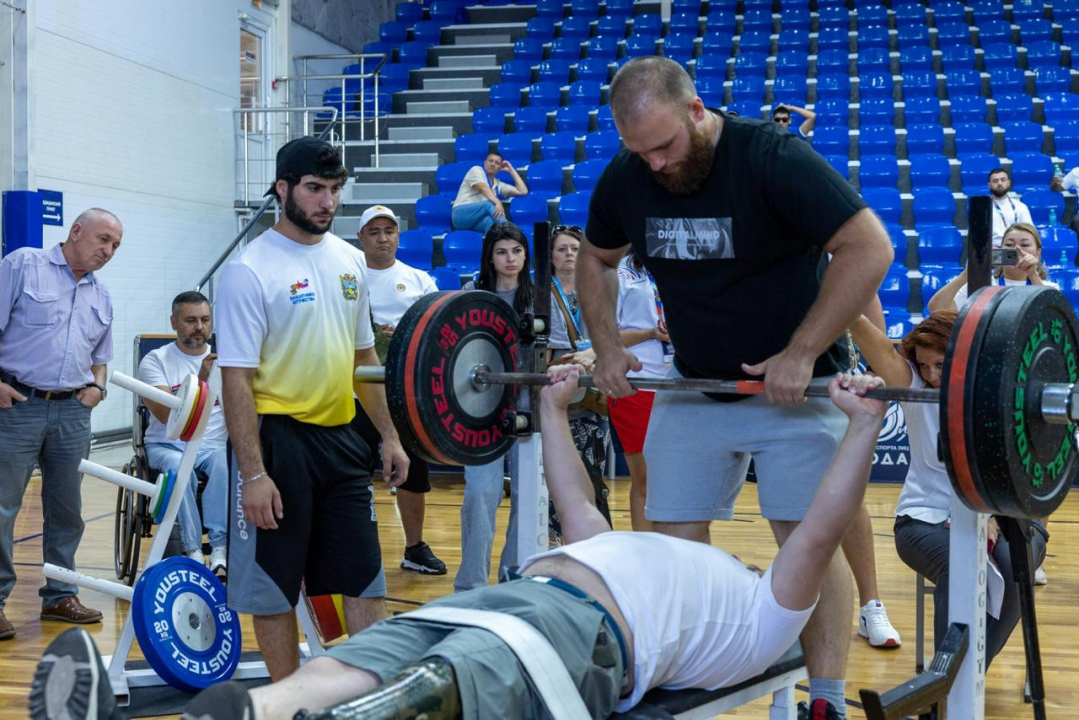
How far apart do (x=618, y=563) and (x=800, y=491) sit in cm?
50

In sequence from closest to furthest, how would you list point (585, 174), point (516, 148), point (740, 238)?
point (740, 238) → point (585, 174) → point (516, 148)

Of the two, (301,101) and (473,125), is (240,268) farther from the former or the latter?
(301,101)

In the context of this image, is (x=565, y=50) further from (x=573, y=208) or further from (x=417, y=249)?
(x=417, y=249)

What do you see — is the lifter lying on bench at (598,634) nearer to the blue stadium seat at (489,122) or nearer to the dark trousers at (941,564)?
the dark trousers at (941,564)

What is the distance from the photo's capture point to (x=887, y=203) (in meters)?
8.27

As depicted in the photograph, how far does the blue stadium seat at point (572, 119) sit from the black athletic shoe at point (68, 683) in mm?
8559

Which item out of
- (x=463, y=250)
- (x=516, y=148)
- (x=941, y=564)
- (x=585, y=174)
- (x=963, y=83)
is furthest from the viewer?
(x=963, y=83)

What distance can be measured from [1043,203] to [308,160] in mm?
6848

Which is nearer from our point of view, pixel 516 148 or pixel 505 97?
pixel 516 148

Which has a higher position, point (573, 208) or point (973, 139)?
point (973, 139)

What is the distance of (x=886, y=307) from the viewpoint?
7469 millimetres

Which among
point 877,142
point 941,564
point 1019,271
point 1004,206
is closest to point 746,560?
point 1019,271

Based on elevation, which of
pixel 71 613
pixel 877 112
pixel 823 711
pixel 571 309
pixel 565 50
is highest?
pixel 565 50

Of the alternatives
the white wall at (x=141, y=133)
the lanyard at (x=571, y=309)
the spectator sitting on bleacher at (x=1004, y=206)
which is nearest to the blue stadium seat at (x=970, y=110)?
the spectator sitting on bleacher at (x=1004, y=206)
